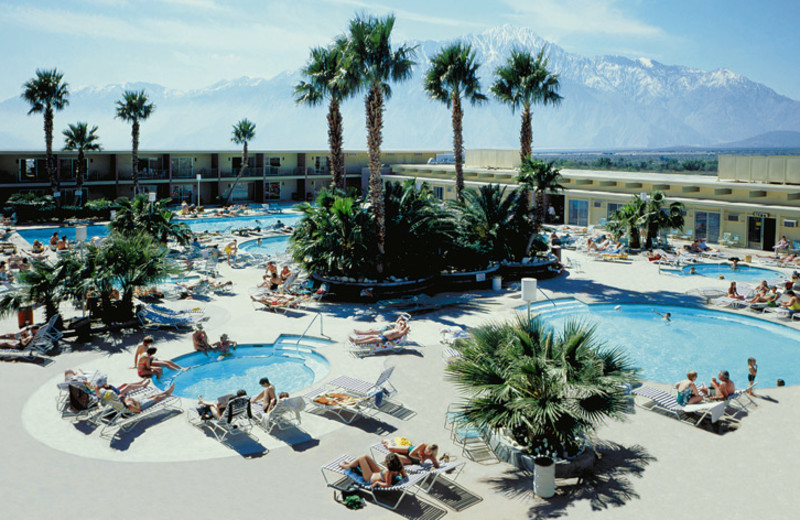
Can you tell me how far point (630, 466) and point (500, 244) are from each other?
50.8 feet

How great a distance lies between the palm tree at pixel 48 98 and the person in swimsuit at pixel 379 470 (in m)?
42.3

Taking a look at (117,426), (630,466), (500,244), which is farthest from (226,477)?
(500,244)

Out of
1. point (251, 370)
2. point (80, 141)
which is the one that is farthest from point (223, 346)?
point (80, 141)

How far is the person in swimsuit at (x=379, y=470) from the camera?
955cm

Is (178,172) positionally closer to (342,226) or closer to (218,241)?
(218,241)

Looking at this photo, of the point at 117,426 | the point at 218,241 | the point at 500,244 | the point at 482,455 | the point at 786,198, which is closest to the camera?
the point at 482,455

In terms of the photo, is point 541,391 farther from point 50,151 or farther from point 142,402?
point 50,151

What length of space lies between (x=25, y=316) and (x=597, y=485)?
1510cm

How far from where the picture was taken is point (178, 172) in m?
54.6

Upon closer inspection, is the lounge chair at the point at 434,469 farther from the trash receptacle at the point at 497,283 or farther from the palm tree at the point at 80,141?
the palm tree at the point at 80,141

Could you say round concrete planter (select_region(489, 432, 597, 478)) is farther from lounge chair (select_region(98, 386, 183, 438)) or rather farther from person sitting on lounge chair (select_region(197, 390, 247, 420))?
lounge chair (select_region(98, 386, 183, 438))

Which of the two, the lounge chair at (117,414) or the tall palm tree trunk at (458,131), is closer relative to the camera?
the lounge chair at (117,414)

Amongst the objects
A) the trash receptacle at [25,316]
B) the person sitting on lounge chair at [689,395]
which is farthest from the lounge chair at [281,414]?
the trash receptacle at [25,316]

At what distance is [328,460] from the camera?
10812 millimetres
